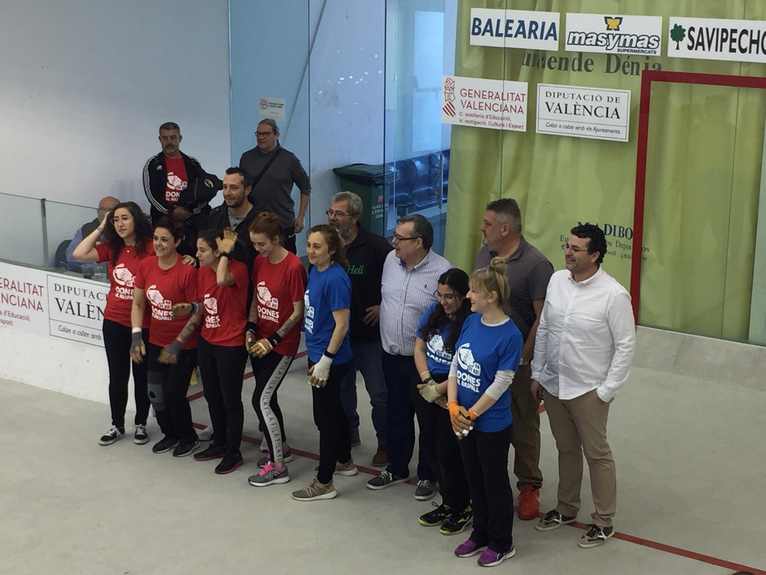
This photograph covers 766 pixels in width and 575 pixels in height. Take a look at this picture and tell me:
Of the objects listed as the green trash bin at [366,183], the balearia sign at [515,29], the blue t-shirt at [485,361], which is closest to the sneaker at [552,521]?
the blue t-shirt at [485,361]

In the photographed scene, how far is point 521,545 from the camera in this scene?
6211 millimetres

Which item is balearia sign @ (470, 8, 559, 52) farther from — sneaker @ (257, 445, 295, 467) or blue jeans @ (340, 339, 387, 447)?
sneaker @ (257, 445, 295, 467)

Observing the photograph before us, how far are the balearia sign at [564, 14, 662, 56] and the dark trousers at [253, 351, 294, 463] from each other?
3696 millimetres

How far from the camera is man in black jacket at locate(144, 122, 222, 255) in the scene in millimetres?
9133

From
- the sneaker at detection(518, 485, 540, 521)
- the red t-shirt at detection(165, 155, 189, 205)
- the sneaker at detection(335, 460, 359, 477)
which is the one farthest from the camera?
the red t-shirt at detection(165, 155, 189, 205)

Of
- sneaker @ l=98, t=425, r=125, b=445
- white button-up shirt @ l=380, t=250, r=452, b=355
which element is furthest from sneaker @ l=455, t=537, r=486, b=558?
sneaker @ l=98, t=425, r=125, b=445

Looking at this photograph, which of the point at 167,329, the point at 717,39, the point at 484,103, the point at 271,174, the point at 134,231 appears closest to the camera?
the point at 167,329

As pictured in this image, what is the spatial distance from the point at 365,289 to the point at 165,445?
1687 millimetres

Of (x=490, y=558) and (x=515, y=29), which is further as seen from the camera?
(x=515, y=29)

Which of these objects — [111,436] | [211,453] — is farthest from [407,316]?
[111,436]

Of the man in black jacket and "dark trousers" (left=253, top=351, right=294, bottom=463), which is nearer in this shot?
"dark trousers" (left=253, top=351, right=294, bottom=463)

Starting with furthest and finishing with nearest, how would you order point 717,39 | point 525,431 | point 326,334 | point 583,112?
1. point 583,112
2. point 717,39
3. point 326,334
4. point 525,431

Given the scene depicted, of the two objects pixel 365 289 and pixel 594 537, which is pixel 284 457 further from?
pixel 594 537

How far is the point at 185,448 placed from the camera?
24.7 feet
